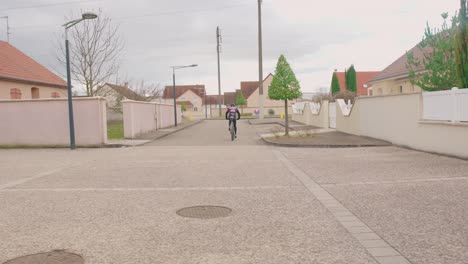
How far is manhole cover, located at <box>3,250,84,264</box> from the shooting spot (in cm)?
421

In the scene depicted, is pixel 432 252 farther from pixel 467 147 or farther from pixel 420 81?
pixel 420 81

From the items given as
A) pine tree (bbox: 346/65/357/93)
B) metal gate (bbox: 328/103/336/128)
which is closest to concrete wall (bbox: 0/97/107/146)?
metal gate (bbox: 328/103/336/128)

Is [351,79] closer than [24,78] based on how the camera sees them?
No

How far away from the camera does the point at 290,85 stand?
20984 mm

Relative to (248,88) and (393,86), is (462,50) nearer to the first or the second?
(393,86)

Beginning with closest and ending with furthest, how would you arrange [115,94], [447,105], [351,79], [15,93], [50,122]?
[447,105] → [50,122] → [15,93] → [115,94] → [351,79]

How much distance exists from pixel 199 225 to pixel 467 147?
8436 millimetres

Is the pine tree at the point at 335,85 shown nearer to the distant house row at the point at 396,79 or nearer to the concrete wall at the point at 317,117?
the distant house row at the point at 396,79

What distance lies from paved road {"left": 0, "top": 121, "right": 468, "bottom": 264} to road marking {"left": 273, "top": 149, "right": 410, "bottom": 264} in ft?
0.04

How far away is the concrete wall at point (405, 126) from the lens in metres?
11.6

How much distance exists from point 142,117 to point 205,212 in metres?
20.6

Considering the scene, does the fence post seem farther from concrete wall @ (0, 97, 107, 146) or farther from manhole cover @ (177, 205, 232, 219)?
concrete wall @ (0, 97, 107, 146)

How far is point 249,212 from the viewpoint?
242 inches

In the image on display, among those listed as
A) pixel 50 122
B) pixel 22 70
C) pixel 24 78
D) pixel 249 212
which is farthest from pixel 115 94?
pixel 249 212
